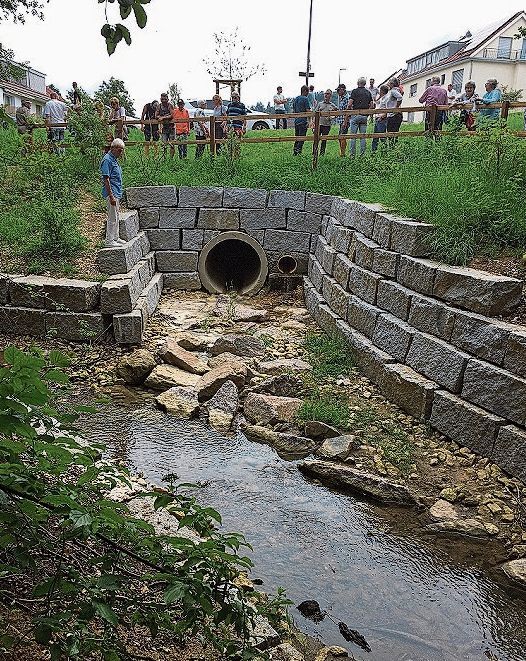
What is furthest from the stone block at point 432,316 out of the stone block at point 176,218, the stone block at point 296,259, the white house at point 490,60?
the white house at point 490,60

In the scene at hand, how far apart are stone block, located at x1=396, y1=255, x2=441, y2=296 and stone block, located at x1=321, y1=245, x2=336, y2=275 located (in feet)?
8.19

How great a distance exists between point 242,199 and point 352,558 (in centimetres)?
879

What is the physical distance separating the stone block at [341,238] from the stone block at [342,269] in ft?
0.42

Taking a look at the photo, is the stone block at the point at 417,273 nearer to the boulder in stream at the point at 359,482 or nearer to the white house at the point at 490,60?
the boulder in stream at the point at 359,482

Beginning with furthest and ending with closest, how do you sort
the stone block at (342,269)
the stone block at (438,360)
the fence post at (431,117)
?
the fence post at (431,117) → the stone block at (342,269) → the stone block at (438,360)

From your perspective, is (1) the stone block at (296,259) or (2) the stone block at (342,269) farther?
(1) the stone block at (296,259)

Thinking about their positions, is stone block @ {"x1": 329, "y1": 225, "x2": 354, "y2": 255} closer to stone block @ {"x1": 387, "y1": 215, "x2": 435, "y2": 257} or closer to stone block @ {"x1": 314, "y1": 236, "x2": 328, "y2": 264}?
stone block @ {"x1": 314, "y1": 236, "x2": 328, "y2": 264}

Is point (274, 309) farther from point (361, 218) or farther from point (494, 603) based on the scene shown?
point (494, 603)

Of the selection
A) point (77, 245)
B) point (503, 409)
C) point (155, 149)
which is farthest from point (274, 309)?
point (503, 409)

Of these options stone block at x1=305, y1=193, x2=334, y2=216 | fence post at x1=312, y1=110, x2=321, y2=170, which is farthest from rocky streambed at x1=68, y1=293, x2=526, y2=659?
fence post at x1=312, y1=110, x2=321, y2=170

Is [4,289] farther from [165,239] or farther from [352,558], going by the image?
[352,558]

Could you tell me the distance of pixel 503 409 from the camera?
6.13 meters

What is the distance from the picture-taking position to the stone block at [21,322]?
9.17 metres

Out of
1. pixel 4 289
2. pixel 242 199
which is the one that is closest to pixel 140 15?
pixel 4 289
